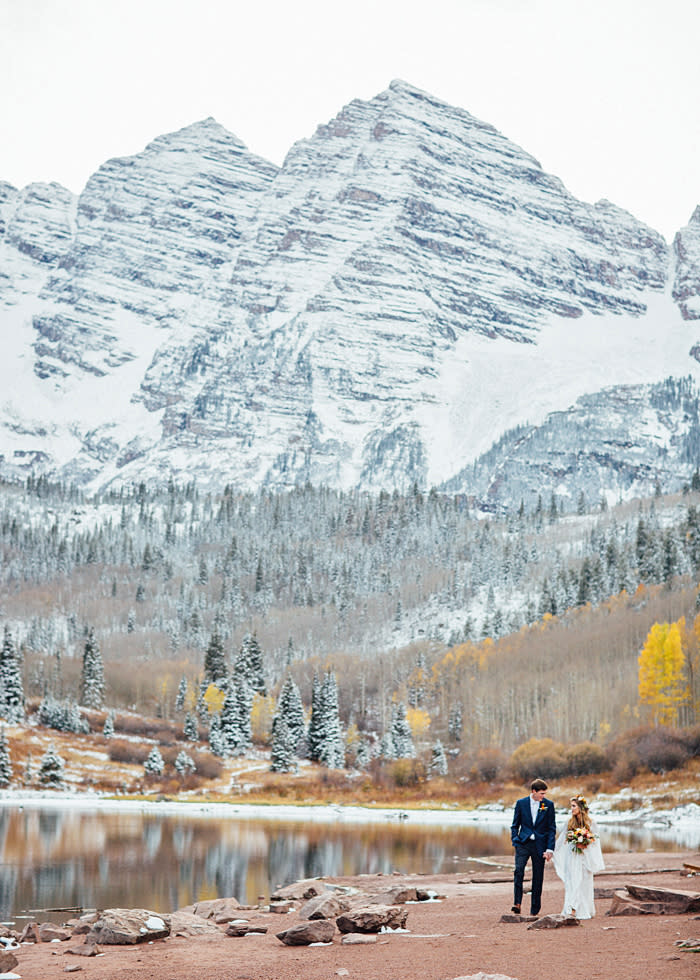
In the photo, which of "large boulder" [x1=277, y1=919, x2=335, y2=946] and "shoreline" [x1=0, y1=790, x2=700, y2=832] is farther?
"shoreline" [x1=0, y1=790, x2=700, y2=832]

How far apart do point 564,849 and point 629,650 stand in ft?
367

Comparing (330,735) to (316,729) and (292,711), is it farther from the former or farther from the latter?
(292,711)

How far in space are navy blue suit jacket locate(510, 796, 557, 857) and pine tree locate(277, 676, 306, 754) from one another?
316ft

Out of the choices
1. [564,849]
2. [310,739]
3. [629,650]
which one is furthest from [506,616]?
[564,849]

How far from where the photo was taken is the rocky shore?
15945mm

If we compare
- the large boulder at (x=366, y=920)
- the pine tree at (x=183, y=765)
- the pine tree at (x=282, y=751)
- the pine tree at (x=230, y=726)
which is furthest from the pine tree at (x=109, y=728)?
the large boulder at (x=366, y=920)

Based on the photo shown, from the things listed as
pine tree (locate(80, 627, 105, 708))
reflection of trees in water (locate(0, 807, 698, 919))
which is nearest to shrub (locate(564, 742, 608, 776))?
reflection of trees in water (locate(0, 807, 698, 919))

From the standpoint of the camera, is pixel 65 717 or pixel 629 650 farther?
pixel 629 650

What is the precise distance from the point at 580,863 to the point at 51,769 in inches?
3366

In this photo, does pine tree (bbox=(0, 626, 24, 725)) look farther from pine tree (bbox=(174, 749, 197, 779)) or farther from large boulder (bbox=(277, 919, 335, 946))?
large boulder (bbox=(277, 919, 335, 946))

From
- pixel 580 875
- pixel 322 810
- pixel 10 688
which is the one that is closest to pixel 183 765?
pixel 10 688

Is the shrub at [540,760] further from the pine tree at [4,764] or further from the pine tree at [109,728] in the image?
the pine tree at [109,728]

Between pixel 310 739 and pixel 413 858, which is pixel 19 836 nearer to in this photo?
pixel 413 858

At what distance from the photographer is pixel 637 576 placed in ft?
590
